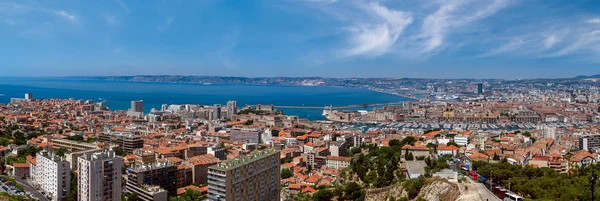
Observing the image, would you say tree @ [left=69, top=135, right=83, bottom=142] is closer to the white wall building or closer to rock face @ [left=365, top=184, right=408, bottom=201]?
rock face @ [left=365, top=184, right=408, bottom=201]

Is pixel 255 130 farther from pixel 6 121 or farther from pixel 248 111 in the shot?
pixel 248 111

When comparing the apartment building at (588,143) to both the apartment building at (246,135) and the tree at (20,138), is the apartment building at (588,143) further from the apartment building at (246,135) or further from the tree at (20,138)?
the tree at (20,138)

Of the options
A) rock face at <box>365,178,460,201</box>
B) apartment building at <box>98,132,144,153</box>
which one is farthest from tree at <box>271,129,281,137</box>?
rock face at <box>365,178,460,201</box>

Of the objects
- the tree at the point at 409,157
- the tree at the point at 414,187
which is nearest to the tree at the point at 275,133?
the tree at the point at 409,157

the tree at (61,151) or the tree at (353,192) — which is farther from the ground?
the tree at (61,151)

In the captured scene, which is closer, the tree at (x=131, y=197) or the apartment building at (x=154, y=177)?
the tree at (x=131, y=197)

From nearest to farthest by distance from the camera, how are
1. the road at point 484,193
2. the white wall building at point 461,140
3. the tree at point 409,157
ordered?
1. the road at point 484,193
2. the tree at point 409,157
3. the white wall building at point 461,140

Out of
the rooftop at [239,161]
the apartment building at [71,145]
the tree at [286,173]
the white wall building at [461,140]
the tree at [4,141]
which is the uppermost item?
the rooftop at [239,161]

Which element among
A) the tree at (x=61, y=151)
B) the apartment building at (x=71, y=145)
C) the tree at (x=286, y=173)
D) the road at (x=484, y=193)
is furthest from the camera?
the apartment building at (x=71, y=145)
